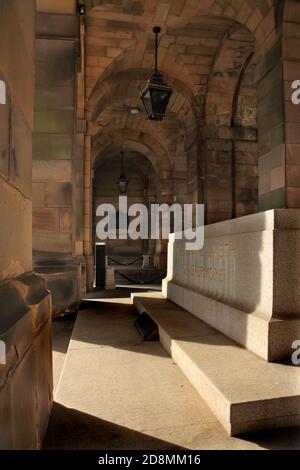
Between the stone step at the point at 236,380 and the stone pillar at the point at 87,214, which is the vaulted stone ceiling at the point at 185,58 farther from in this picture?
the stone step at the point at 236,380

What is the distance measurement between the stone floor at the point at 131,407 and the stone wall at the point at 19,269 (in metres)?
0.27

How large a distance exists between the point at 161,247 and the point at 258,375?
1166cm

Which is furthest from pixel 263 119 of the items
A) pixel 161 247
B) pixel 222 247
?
pixel 161 247

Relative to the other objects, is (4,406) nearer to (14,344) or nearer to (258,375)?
(14,344)

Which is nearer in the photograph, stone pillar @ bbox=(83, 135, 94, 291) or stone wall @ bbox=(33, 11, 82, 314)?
stone wall @ bbox=(33, 11, 82, 314)

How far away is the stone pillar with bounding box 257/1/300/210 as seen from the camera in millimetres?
4945

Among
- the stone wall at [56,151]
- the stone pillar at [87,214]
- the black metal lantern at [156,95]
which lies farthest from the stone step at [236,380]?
the stone pillar at [87,214]

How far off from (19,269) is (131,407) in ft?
3.76

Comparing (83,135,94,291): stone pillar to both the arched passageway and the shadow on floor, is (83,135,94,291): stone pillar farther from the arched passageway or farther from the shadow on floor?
the shadow on floor

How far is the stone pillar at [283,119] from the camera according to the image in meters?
4.95

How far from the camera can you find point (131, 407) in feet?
7.10

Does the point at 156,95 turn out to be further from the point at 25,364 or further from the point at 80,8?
the point at 25,364

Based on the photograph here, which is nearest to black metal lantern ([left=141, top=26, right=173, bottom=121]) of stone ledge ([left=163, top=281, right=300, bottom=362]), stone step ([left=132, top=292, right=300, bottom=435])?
stone ledge ([left=163, top=281, right=300, bottom=362])

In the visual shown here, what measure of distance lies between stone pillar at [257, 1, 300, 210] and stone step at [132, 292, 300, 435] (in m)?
2.58
